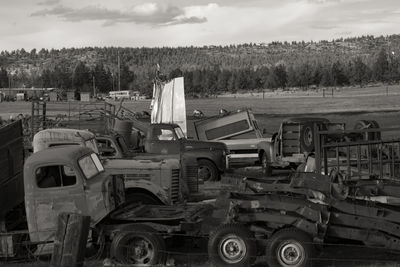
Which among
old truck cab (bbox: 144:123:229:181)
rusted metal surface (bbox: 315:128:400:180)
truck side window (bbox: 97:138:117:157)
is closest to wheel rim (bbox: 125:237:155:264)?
rusted metal surface (bbox: 315:128:400:180)

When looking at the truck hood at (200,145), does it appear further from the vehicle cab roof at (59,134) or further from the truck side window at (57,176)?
the truck side window at (57,176)

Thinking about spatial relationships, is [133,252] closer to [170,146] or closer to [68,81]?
[170,146]

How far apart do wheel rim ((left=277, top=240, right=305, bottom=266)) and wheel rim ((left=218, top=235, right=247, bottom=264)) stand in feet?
1.49

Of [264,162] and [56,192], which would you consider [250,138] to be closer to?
[264,162]

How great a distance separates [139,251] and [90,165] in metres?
1.65

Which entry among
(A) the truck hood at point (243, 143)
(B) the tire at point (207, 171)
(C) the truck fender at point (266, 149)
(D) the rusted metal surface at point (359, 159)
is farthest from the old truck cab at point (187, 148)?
(D) the rusted metal surface at point (359, 159)

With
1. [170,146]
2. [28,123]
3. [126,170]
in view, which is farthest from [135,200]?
[28,123]

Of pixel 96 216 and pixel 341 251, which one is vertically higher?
pixel 96 216

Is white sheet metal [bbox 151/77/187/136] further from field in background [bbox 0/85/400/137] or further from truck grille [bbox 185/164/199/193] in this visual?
truck grille [bbox 185/164/199/193]

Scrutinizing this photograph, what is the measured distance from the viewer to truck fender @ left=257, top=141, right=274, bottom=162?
19703 millimetres

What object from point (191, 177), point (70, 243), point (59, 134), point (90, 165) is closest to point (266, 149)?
point (191, 177)

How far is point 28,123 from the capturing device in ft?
93.8

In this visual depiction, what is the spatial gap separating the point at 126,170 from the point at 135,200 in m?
0.79

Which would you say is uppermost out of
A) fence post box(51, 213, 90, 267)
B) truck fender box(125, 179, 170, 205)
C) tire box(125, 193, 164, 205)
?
fence post box(51, 213, 90, 267)
